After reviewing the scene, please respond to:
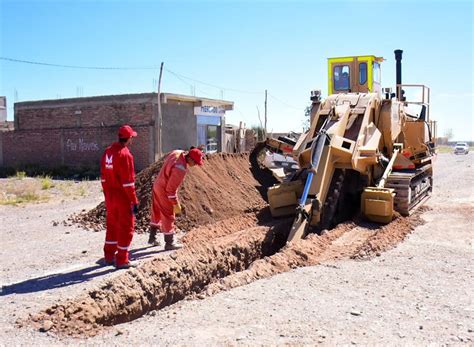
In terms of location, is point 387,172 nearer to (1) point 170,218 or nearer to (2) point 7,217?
(1) point 170,218

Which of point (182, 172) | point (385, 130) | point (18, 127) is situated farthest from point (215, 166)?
point (18, 127)

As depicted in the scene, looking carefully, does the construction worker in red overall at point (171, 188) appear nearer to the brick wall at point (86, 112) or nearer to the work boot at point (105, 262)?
the work boot at point (105, 262)

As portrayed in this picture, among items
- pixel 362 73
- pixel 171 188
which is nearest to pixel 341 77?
pixel 362 73

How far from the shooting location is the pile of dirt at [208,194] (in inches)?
414

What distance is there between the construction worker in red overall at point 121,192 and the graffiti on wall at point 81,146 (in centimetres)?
1823

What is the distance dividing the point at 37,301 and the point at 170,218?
2.86m

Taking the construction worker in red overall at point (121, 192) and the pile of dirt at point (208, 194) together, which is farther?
the pile of dirt at point (208, 194)

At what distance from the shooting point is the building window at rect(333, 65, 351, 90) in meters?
13.7

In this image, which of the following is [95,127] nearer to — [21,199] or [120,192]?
[21,199]

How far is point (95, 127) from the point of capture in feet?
81.0

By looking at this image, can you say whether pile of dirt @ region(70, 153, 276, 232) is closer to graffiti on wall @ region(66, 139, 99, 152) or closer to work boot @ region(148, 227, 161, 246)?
work boot @ region(148, 227, 161, 246)

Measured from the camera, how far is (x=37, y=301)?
574 cm

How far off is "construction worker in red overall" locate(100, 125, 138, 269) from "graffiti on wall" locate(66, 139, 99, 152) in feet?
59.8

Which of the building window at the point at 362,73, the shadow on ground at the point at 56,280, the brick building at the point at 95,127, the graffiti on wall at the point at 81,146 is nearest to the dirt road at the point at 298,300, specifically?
the shadow on ground at the point at 56,280
